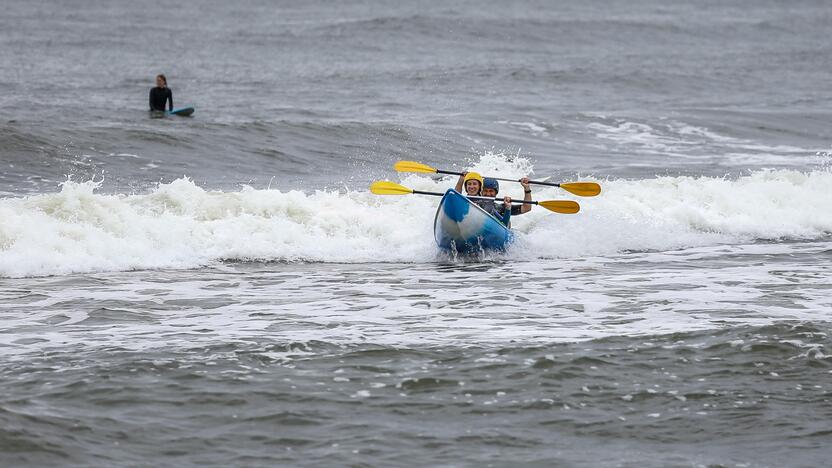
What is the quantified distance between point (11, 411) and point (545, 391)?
3.21 m

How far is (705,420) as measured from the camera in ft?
21.8

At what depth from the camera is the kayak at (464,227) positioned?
12.4 metres

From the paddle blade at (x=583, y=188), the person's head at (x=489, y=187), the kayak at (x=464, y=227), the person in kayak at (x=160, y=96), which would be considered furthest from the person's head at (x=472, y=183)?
the person in kayak at (x=160, y=96)

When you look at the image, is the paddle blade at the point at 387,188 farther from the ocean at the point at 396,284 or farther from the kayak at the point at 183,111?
the kayak at the point at 183,111

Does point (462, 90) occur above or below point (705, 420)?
above

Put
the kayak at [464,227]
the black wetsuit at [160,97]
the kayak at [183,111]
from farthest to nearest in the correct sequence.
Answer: the black wetsuit at [160,97]
the kayak at [183,111]
the kayak at [464,227]

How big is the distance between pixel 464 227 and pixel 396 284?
1781mm

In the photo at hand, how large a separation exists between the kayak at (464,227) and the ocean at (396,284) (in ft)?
0.88

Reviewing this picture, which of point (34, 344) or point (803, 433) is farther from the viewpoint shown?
point (34, 344)

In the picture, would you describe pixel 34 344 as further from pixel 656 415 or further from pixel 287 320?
pixel 656 415

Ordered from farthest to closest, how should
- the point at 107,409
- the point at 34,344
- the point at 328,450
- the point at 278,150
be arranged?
1. the point at 278,150
2. the point at 34,344
3. the point at 107,409
4. the point at 328,450

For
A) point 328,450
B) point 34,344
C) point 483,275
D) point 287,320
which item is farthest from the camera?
point 483,275

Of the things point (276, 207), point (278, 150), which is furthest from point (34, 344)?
point (278, 150)

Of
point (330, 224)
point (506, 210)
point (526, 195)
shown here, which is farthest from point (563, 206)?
point (330, 224)
